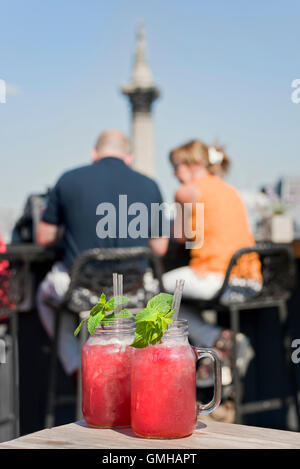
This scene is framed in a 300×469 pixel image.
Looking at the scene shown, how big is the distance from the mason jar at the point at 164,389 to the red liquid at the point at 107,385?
36 millimetres

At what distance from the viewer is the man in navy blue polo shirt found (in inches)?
91.9

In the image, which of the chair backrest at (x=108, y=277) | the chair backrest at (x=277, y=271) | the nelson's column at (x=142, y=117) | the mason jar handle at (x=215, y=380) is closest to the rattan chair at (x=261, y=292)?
the chair backrest at (x=277, y=271)

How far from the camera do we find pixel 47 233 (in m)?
2.40

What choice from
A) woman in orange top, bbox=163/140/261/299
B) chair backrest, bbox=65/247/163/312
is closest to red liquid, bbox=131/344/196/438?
chair backrest, bbox=65/247/163/312

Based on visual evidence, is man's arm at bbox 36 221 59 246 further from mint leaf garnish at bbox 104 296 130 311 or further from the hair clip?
mint leaf garnish at bbox 104 296 130 311

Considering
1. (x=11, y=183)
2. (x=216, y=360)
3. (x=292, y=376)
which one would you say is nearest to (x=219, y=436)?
(x=216, y=360)

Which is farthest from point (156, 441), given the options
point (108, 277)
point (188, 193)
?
point (188, 193)

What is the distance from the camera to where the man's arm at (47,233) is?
2393mm

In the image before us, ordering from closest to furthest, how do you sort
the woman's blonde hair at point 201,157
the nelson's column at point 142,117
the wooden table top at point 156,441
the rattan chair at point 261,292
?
the wooden table top at point 156,441
the rattan chair at point 261,292
the woman's blonde hair at point 201,157
the nelson's column at point 142,117

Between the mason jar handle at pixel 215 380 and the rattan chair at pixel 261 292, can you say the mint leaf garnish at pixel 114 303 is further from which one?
the rattan chair at pixel 261 292

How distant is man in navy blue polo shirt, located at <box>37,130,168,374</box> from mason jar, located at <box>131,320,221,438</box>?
5.12 feet

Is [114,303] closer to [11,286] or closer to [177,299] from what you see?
[177,299]
